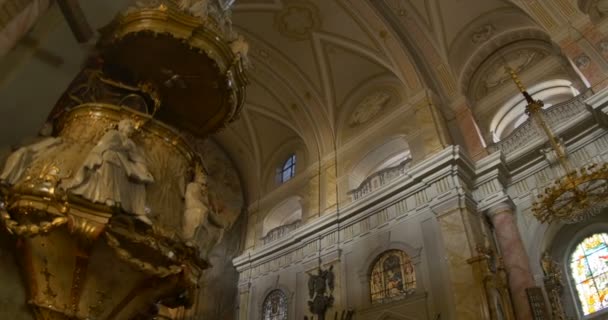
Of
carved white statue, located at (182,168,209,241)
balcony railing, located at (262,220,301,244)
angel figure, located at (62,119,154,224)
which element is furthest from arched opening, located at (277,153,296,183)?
angel figure, located at (62,119,154,224)

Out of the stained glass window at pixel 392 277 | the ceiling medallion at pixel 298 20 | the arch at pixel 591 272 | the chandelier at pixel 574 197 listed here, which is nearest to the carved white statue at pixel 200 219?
the chandelier at pixel 574 197

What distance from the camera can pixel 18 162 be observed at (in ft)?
10.8

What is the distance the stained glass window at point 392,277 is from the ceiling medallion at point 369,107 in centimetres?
426

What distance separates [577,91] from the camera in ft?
29.1

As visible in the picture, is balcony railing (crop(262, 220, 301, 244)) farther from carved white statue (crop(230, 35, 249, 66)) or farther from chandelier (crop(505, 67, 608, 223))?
carved white statue (crop(230, 35, 249, 66))

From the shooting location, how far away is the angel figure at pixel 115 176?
10.8 feet

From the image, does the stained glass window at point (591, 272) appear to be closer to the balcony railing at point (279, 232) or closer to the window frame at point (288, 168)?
the balcony railing at point (279, 232)

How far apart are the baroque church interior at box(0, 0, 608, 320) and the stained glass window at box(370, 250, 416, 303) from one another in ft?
0.19

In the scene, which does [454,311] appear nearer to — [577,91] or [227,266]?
[577,91]

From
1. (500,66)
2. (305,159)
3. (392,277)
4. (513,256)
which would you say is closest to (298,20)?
(305,159)

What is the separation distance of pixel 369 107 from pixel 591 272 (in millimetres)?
6718

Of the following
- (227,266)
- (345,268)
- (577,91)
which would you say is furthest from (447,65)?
(227,266)

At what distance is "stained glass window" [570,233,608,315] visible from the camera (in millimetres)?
6902

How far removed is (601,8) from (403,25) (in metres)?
4.26
